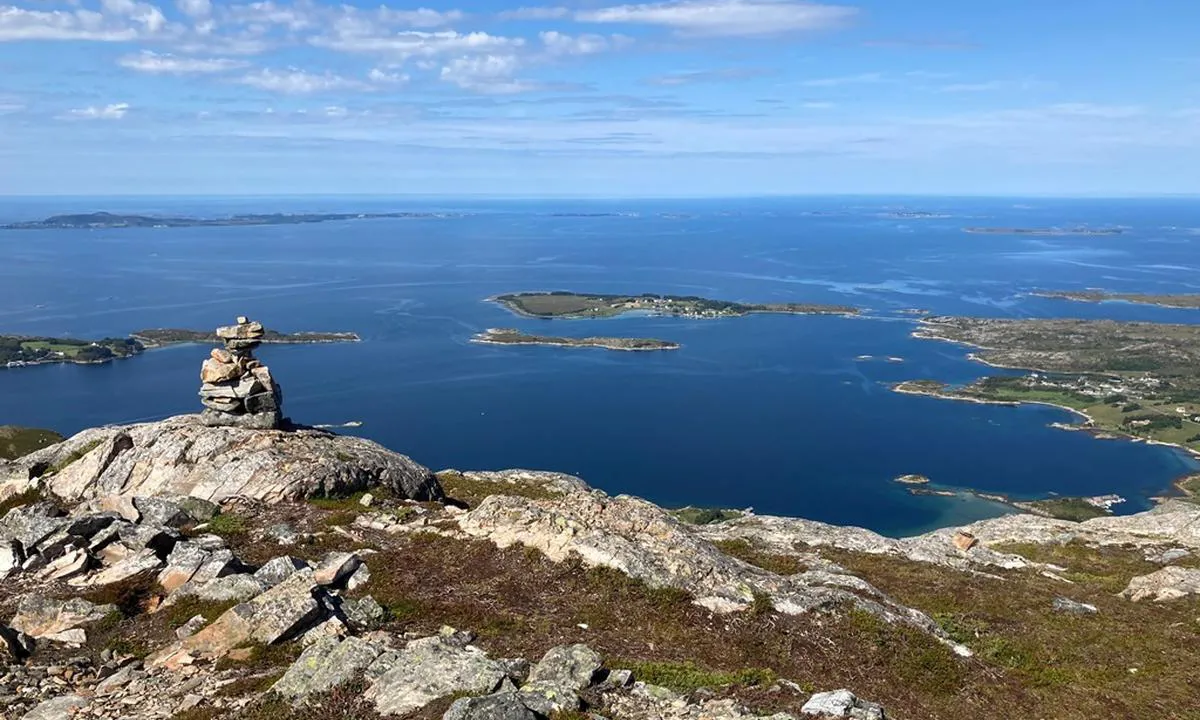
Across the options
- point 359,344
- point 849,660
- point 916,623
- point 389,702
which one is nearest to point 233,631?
point 389,702

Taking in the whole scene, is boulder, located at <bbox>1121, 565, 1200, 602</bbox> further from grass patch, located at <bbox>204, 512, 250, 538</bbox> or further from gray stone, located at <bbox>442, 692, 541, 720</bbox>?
grass patch, located at <bbox>204, 512, 250, 538</bbox>

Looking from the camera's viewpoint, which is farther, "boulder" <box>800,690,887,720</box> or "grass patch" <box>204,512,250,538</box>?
"grass patch" <box>204,512,250,538</box>

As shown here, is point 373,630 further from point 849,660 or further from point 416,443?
point 416,443

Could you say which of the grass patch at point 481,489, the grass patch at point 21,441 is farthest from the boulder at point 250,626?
the grass patch at point 21,441

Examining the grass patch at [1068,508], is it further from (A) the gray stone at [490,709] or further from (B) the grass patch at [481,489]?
(A) the gray stone at [490,709]

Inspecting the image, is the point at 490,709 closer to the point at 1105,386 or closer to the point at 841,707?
the point at 841,707

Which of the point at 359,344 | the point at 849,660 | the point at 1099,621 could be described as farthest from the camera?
the point at 359,344

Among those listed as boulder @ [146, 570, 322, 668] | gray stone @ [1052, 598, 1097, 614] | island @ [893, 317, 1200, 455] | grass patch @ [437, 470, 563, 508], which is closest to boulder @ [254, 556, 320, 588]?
boulder @ [146, 570, 322, 668]
